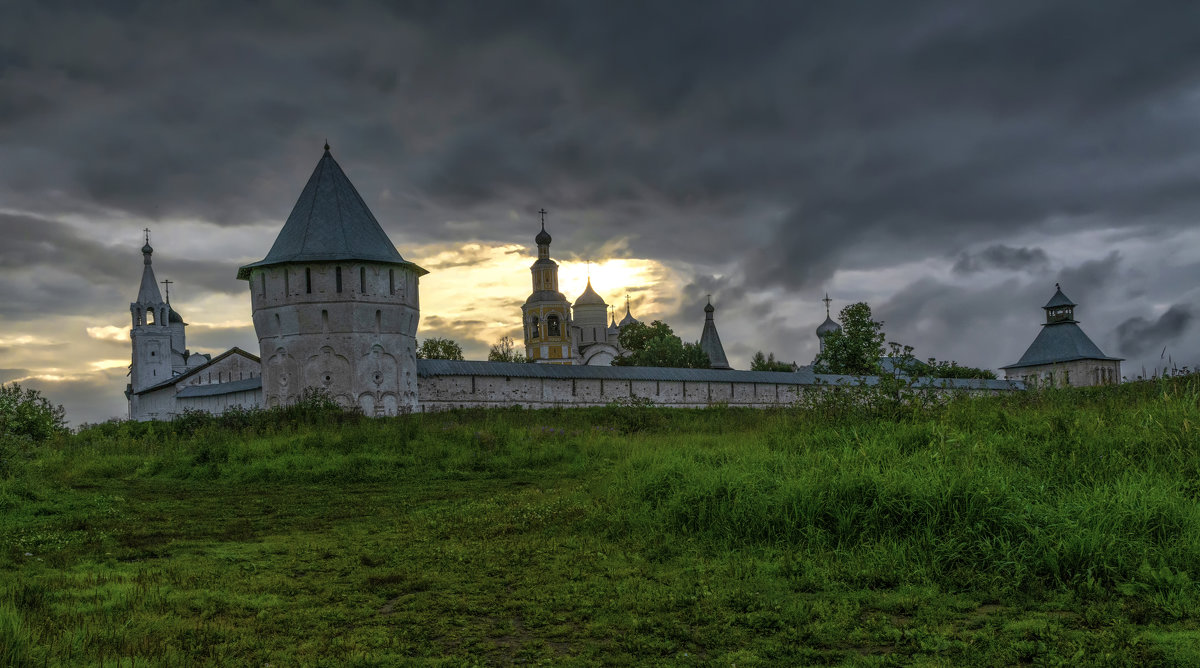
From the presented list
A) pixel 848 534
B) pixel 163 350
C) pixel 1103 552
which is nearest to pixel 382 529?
pixel 848 534

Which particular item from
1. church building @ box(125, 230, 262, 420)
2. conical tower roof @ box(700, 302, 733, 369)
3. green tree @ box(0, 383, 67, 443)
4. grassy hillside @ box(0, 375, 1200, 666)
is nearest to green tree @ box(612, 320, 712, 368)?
conical tower roof @ box(700, 302, 733, 369)

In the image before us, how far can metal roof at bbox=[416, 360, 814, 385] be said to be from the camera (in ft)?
86.0

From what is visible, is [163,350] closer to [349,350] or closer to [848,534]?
[349,350]

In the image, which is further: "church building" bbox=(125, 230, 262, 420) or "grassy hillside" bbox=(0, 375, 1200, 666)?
"church building" bbox=(125, 230, 262, 420)

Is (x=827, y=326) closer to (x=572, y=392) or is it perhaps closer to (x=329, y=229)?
(x=572, y=392)

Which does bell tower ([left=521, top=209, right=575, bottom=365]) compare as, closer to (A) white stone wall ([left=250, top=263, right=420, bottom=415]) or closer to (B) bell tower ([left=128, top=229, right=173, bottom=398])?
(B) bell tower ([left=128, top=229, right=173, bottom=398])

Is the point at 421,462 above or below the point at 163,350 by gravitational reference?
below

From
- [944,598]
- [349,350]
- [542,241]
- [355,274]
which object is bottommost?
[944,598]

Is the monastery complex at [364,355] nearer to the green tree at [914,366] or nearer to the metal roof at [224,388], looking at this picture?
the metal roof at [224,388]

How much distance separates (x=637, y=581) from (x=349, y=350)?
67.2ft

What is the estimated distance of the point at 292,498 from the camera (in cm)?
888

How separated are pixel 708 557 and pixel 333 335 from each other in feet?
66.9

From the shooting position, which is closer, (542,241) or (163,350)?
(163,350)

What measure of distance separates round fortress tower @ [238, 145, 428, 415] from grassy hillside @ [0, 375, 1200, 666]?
14687 millimetres
